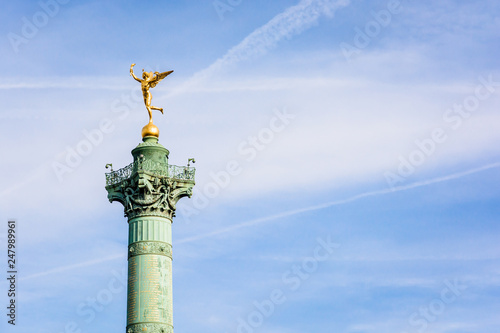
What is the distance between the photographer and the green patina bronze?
52438 mm

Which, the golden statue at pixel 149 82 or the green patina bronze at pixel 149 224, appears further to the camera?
the golden statue at pixel 149 82

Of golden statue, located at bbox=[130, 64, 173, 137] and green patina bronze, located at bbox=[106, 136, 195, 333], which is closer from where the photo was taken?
green patina bronze, located at bbox=[106, 136, 195, 333]

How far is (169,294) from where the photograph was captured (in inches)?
2103

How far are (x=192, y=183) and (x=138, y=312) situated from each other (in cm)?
959

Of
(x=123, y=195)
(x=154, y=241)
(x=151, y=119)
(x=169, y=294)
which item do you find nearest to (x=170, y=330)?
(x=169, y=294)

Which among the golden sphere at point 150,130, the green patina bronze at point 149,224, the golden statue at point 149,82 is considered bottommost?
the green patina bronze at point 149,224

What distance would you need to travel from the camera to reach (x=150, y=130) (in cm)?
5772

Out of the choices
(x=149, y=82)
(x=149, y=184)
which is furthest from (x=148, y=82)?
(x=149, y=184)

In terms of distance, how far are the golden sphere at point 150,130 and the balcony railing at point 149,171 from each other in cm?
233

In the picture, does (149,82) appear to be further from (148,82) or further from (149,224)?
(149,224)

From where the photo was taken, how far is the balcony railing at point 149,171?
55.8 meters

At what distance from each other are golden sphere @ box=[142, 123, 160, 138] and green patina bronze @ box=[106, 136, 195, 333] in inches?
10.6

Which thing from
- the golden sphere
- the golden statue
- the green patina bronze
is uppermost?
the golden statue

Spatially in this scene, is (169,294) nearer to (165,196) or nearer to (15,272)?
(165,196)
